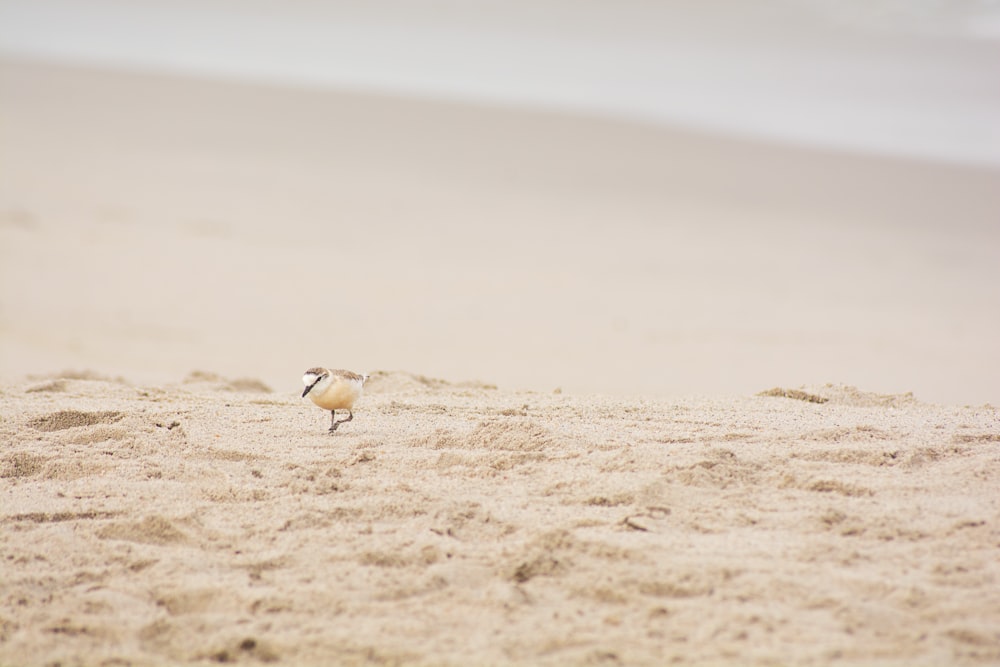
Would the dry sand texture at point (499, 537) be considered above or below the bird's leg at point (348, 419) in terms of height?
below

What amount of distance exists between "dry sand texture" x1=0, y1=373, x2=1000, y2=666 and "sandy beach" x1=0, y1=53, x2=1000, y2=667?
0.01 meters

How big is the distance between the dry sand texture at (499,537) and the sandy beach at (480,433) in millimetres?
12

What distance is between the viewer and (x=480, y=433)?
401 cm

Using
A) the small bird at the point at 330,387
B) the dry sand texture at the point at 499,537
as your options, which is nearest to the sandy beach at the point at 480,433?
the dry sand texture at the point at 499,537

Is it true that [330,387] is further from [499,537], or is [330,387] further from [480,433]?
[499,537]

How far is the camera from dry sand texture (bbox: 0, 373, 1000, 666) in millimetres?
2645

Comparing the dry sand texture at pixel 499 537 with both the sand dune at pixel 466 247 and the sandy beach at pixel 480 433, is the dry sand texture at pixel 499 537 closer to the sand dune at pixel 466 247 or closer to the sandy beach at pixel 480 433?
the sandy beach at pixel 480 433

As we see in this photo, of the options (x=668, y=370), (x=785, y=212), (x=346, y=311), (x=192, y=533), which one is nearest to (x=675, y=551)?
(x=192, y=533)

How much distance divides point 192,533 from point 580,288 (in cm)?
740

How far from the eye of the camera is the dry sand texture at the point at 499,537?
2.64m

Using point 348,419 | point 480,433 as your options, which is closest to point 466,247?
point 348,419

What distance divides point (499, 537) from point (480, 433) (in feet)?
2.84

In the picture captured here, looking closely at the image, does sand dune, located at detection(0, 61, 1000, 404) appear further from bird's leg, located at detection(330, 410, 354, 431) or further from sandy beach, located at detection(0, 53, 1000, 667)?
bird's leg, located at detection(330, 410, 354, 431)

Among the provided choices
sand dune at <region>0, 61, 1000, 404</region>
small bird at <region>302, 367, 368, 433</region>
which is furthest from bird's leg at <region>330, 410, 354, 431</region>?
sand dune at <region>0, 61, 1000, 404</region>
